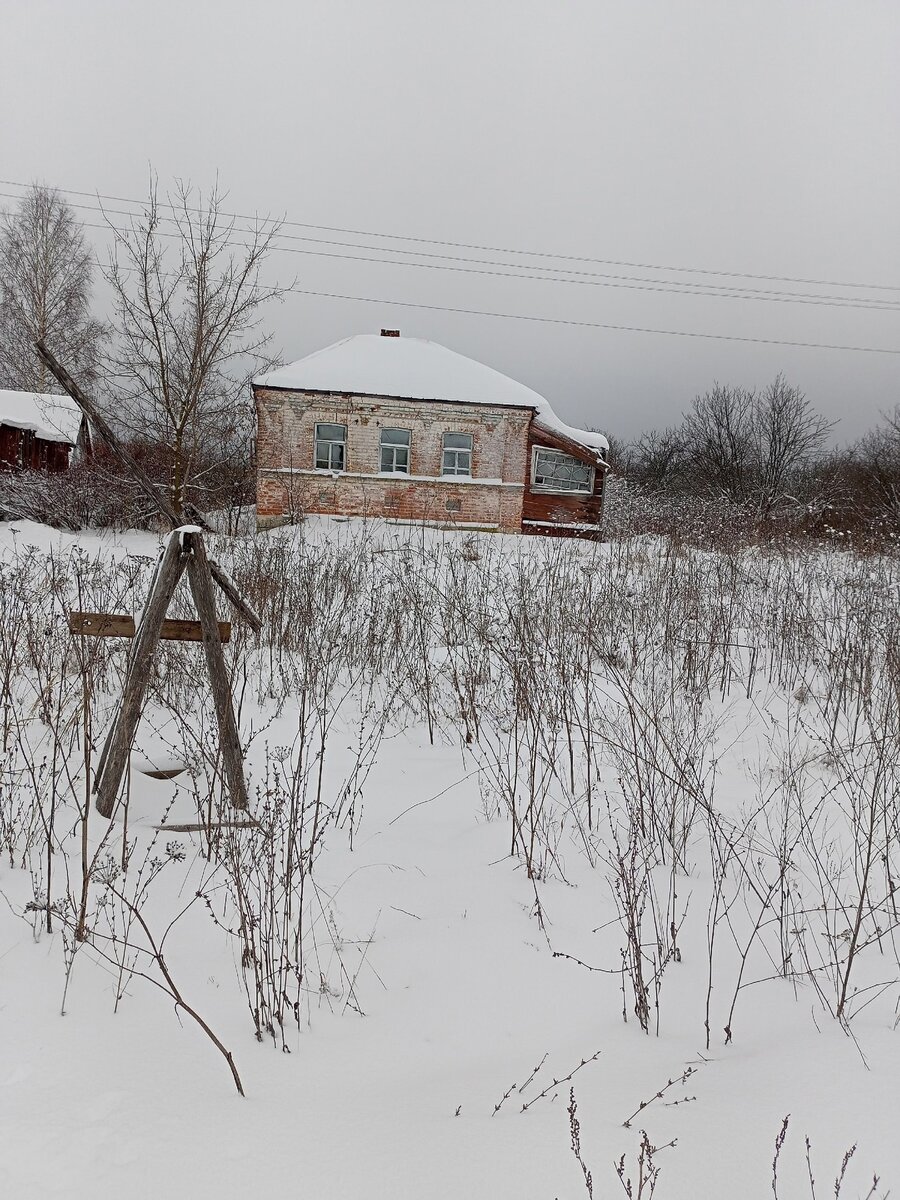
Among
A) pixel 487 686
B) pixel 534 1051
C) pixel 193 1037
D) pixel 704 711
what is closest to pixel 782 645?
pixel 704 711

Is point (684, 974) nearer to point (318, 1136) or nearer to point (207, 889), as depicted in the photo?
point (318, 1136)

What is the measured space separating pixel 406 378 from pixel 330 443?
8.54ft

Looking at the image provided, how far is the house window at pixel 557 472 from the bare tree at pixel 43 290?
1651cm

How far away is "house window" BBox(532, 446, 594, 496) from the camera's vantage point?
19.2 metres

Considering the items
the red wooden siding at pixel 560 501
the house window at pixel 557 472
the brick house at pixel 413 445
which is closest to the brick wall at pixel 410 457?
the brick house at pixel 413 445

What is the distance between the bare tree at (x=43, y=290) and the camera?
26.0 m

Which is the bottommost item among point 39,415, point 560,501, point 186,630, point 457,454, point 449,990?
point 449,990

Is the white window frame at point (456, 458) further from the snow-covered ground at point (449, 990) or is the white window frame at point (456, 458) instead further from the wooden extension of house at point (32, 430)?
the snow-covered ground at point (449, 990)

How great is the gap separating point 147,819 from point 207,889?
713 millimetres

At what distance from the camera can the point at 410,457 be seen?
18.6 m

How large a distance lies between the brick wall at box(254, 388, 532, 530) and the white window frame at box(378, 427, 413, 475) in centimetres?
8

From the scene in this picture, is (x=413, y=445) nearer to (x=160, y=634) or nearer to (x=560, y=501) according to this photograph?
(x=560, y=501)

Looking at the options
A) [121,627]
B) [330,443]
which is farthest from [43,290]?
[121,627]

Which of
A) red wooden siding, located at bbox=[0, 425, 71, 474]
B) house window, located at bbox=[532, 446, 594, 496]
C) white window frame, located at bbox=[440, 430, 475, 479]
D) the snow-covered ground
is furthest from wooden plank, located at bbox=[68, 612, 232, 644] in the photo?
red wooden siding, located at bbox=[0, 425, 71, 474]
